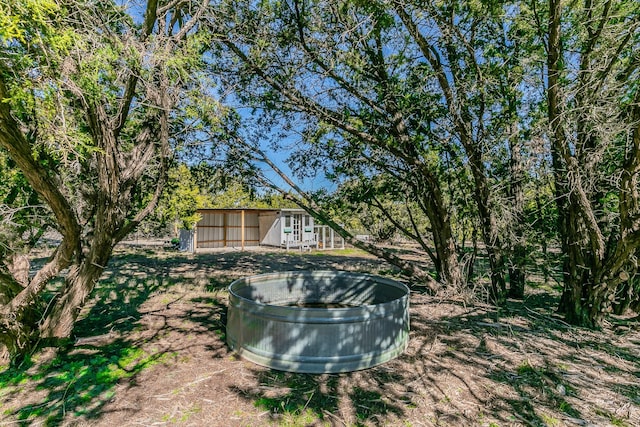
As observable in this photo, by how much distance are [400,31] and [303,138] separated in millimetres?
2629

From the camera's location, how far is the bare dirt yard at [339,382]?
2883mm

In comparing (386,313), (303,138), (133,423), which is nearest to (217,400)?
(133,423)

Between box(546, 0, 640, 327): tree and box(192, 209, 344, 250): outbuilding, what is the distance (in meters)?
16.8

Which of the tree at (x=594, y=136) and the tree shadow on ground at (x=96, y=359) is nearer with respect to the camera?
the tree shadow on ground at (x=96, y=359)

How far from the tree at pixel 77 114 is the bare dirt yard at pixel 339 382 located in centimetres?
74

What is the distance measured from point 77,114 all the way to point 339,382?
14.0ft

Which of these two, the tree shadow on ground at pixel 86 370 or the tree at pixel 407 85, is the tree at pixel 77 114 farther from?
the tree at pixel 407 85

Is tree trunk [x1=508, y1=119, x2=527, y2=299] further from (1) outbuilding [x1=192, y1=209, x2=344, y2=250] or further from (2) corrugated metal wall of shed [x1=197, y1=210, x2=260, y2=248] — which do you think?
(2) corrugated metal wall of shed [x1=197, y1=210, x2=260, y2=248]

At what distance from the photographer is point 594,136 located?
Result: 16.8 ft

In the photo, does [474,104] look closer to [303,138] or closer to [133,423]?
[303,138]

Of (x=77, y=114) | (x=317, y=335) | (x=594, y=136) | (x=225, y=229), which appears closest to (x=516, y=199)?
(x=594, y=136)

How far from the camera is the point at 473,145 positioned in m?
5.75

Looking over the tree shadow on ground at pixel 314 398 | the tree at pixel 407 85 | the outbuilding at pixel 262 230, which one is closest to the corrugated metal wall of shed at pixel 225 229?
the outbuilding at pixel 262 230

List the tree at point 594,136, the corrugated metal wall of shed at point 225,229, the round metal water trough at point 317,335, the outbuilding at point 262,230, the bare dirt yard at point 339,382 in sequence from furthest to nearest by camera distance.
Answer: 1. the corrugated metal wall of shed at point 225,229
2. the outbuilding at point 262,230
3. the tree at point 594,136
4. the round metal water trough at point 317,335
5. the bare dirt yard at point 339,382
